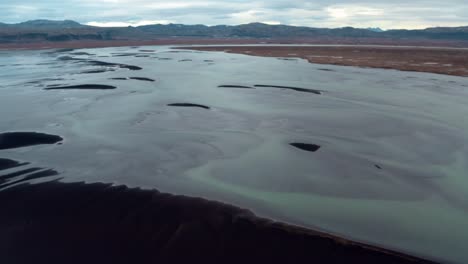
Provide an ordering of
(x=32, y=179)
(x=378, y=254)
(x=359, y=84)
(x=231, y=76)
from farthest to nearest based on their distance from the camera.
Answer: (x=231, y=76) → (x=359, y=84) → (x=32, y=179) → (x=378, y=254)

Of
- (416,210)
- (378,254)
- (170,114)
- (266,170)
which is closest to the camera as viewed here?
(378,254)

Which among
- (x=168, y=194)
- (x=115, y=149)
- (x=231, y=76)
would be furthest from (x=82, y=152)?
(x=231, y=76)

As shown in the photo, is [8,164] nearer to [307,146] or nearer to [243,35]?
[307,146]

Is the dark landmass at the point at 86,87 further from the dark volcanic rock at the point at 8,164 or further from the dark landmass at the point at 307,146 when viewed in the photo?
the dark landmass at the point at 307,146

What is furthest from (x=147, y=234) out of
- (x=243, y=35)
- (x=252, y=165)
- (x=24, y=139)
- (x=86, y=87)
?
(x=243, y=35)

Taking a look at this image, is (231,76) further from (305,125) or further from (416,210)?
(416,210)

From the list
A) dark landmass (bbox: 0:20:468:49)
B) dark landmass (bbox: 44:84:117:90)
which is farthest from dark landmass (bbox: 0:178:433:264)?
dark landmass (bbox: 0:20:468:49)

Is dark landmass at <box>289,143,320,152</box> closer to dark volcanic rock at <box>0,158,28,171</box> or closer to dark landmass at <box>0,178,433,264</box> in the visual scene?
dark landmass at <box>0,178,433,264</box>
